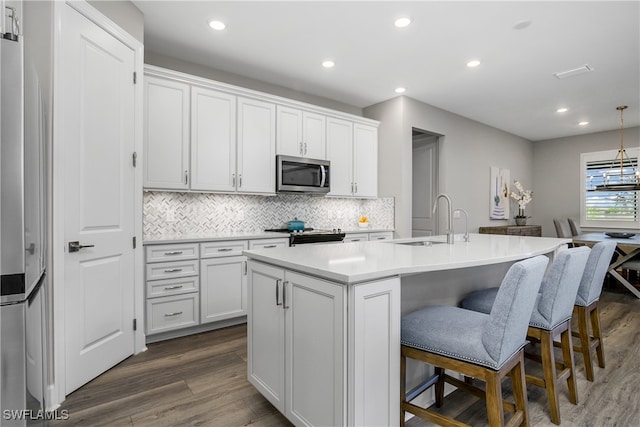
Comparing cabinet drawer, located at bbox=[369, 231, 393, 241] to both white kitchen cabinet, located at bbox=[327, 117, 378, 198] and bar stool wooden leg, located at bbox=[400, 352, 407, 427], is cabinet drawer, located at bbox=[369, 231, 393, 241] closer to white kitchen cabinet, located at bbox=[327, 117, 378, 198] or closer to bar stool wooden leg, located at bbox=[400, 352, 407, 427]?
white kitchen cabinet, located at bbox=[327, 117, 378, 198]

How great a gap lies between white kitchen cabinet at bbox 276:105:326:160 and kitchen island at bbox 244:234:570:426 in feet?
7.91

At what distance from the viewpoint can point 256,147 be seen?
12.5 ft

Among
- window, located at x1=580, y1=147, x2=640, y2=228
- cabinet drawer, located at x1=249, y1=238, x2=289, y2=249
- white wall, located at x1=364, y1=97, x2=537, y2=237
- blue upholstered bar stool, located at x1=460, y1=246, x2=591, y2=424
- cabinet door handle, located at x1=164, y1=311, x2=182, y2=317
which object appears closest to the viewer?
blue upholstered bar stool, located at x1=460, y1=246, x2=591, y2=424

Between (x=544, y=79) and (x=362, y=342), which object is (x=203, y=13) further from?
(x=544, y=79)

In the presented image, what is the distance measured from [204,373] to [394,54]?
3364mm

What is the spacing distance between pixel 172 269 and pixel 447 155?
14.1 ft

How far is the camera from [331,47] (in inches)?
132

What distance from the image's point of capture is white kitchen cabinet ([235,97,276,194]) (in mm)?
3686

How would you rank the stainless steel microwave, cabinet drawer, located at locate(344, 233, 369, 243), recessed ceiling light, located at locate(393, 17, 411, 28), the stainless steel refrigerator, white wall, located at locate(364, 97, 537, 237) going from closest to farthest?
the stainless steel refrigerator → recessed ceiling light, located at locate(393, 17, 411, 28) → the stainless steel microwave → cabinet drawer, located at locate(344, 233, 369, 243) → white wall, located at locate(364, 97, 537, 237)

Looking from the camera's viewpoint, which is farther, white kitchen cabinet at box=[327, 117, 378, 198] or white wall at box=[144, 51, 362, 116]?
white kitchen cabinet at box=[327, 117, 378, 198]

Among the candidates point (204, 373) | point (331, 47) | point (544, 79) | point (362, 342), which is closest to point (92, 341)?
point (204, 373)

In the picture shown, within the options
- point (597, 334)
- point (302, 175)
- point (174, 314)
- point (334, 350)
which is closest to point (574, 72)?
point (597, 334)

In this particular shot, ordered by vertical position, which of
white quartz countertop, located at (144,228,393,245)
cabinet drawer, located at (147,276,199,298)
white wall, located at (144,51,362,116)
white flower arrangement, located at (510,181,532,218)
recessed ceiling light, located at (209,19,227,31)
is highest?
recessed ceiling light, located at (209,19,227,31)

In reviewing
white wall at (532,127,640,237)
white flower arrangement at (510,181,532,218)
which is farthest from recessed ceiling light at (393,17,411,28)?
white wall at (532,127,640,237)
